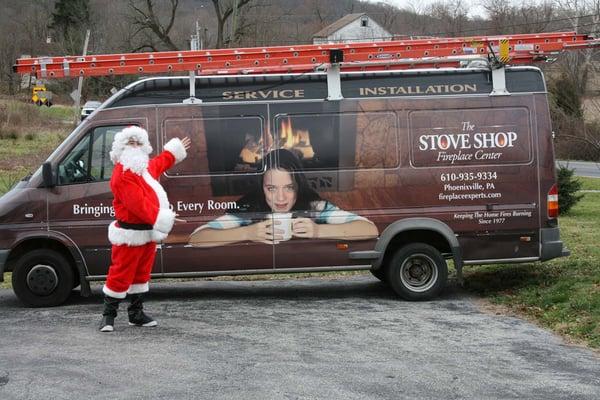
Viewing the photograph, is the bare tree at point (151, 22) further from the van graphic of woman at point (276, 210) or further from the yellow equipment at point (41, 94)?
the van graphic of woman at point (276, 210)

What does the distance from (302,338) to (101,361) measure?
1.81 meters

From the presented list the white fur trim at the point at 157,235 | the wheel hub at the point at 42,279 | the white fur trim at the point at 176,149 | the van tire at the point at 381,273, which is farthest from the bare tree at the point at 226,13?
the white fur trim at the point at 157,235

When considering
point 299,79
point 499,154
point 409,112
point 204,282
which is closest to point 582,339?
point 499,154

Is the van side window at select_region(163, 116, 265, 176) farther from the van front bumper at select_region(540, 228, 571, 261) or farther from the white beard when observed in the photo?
the van front bumper at select_region(540, 228, 571, 261)

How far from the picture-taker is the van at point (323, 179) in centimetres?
893

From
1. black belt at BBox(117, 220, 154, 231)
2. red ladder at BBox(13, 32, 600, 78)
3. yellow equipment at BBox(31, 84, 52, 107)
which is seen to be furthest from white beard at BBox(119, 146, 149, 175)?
yellow equipment at BBox(31, 84, 52, 107)

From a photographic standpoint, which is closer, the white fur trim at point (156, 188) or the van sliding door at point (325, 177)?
the white fur trim at point (156, 188)

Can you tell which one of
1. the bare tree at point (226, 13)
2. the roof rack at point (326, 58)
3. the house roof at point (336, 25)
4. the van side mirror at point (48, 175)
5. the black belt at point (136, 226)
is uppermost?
the house roof at point (336, 25)

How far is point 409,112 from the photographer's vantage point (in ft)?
30.0

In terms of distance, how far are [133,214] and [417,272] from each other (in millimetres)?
3531

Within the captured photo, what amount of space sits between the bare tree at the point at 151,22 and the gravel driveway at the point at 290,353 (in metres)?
32.5

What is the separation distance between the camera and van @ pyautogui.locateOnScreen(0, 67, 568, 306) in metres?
8.93

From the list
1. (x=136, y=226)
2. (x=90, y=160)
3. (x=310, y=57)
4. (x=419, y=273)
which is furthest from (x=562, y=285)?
(x=90, y=160)

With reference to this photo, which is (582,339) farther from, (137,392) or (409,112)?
(137,392)
